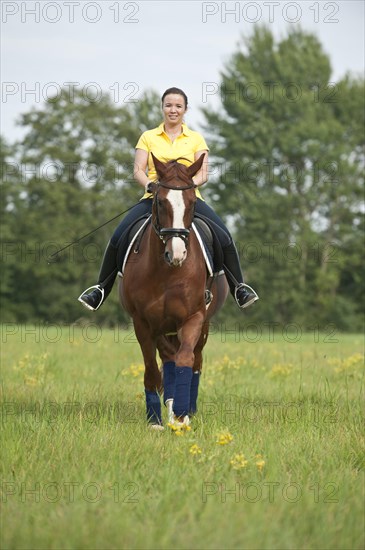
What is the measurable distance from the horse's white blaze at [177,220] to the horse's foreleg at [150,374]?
1.30 metres

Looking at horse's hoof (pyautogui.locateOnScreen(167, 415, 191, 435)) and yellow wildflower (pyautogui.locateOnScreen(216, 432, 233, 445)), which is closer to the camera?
yellow wildflower (pyautogui.locateOnScreen(216, 432, 233, 445))

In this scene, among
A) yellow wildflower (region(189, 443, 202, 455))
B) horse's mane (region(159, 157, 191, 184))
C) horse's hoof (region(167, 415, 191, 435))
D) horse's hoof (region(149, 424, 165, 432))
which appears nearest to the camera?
yellow wildflower (region(189, 443, 202, 455))

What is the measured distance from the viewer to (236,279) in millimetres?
9539

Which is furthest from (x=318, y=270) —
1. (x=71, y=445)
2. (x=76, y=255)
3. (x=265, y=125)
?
(x=71, y=445)

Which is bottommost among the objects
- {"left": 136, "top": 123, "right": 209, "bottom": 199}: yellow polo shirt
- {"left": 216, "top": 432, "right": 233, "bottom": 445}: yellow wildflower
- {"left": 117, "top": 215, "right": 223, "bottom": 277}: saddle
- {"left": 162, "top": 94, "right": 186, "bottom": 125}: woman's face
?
{"left": 216, "top": 432, "right": 233, "bottom": 445}: yellow wildflower

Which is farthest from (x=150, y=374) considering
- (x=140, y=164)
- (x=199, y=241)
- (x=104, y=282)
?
(x=140, y=164)

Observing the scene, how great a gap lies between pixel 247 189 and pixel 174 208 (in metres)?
40.2

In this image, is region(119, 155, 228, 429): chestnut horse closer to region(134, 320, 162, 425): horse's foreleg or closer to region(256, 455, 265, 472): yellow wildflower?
region(134, 320, 162, 425): horse's foreleg

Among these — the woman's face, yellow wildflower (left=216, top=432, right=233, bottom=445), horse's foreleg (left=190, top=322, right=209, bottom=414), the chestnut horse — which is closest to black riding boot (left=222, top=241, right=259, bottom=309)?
horse's foreleg (left=190, top=322, right=209, bottom=414)

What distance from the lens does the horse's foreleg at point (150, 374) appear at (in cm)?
848

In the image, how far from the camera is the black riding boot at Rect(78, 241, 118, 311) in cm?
923

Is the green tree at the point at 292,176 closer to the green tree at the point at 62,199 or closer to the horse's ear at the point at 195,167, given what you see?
the green tree at the point at 62,199

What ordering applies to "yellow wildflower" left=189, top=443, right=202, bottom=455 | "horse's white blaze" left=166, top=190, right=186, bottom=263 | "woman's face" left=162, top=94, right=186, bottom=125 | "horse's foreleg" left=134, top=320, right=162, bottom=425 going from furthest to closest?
"woman's face" left=162, top=94, right=186, bottom=125
"horse's foreleg" left=134, top=320, right=162, bottom=425
"horse's white blaze" left=166, top=190, right=186, bottom=263
"yellow wildflower" left=189, top=443, right=202, bottom=455

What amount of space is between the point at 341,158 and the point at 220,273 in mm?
42887
